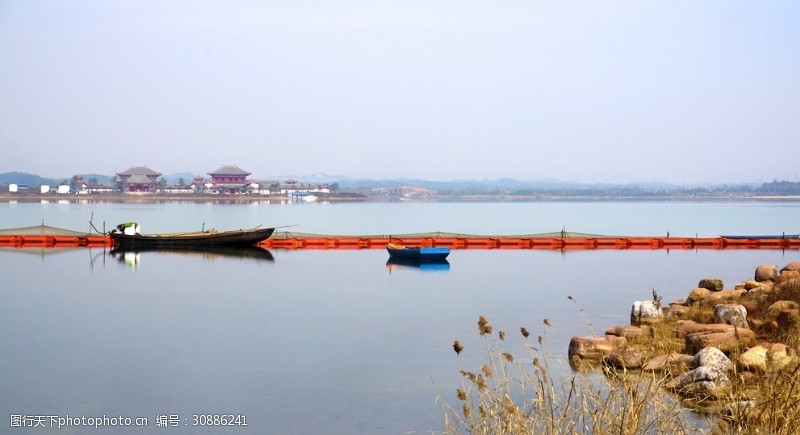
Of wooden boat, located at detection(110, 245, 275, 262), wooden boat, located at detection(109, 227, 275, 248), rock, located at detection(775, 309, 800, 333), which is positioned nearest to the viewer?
rock, located at detection(775, 309, 800, 333)

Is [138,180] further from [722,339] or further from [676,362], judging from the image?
[676,362]

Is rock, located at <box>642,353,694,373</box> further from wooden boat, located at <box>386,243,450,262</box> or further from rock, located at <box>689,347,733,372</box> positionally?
wooden boat, located at <box>386,243,450,262</box>

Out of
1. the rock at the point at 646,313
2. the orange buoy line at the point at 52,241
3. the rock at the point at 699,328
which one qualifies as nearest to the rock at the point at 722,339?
the rock at the point at 699,328

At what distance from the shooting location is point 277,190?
192 meters

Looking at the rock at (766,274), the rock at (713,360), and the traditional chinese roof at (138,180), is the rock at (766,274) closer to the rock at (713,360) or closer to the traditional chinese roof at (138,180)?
the rock at (713,360)

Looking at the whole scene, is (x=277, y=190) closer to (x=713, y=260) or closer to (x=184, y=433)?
(x=713, y=260)

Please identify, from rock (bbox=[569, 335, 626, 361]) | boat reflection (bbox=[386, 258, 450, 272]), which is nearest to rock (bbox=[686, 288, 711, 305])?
rock (bbox=[569, 335, 626, 361])

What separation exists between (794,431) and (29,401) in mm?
11764

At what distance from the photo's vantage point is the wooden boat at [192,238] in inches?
1684

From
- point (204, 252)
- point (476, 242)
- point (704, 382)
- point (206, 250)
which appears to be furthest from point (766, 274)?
point (206, 250)

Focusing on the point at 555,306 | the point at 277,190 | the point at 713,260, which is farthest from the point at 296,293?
the point at 277,190

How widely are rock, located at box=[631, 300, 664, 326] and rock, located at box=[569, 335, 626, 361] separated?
12.0 feet

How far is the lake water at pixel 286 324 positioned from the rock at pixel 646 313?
1.12 metres

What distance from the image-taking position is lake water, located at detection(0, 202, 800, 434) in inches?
539
